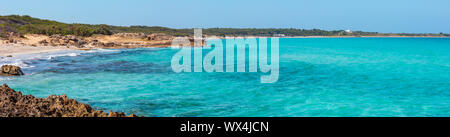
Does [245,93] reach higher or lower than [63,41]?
lower

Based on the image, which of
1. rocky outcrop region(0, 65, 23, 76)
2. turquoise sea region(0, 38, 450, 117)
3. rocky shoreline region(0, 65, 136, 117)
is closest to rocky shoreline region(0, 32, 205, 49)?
rocky outcrop region(0, 65, 23, 76)

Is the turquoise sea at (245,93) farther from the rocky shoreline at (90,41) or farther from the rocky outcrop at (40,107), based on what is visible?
the rocky shoreline at (90,41)

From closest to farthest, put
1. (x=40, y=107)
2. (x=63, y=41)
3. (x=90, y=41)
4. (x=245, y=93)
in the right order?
1. (x=40, y=107)
2. (x=245, y=93)
3. (x=63, y=41)
4. (x=90, y=41)

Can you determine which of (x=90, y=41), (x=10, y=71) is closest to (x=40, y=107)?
(x=10, y=71)

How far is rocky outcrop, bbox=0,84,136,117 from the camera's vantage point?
387 inches

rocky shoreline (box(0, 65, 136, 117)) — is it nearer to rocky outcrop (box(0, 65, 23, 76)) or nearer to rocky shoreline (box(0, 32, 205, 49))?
rocky outcrop (box(0, 65, 23, 76))

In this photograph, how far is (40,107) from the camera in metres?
10.4

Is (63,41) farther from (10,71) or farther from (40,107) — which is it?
(40,107)

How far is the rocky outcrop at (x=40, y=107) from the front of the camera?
983 cm

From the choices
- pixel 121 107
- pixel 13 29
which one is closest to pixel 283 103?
pixel 121 107

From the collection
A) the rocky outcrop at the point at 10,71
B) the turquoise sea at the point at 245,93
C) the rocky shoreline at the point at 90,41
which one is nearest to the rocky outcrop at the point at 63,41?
the rocky shoreline at the point at 90,41
